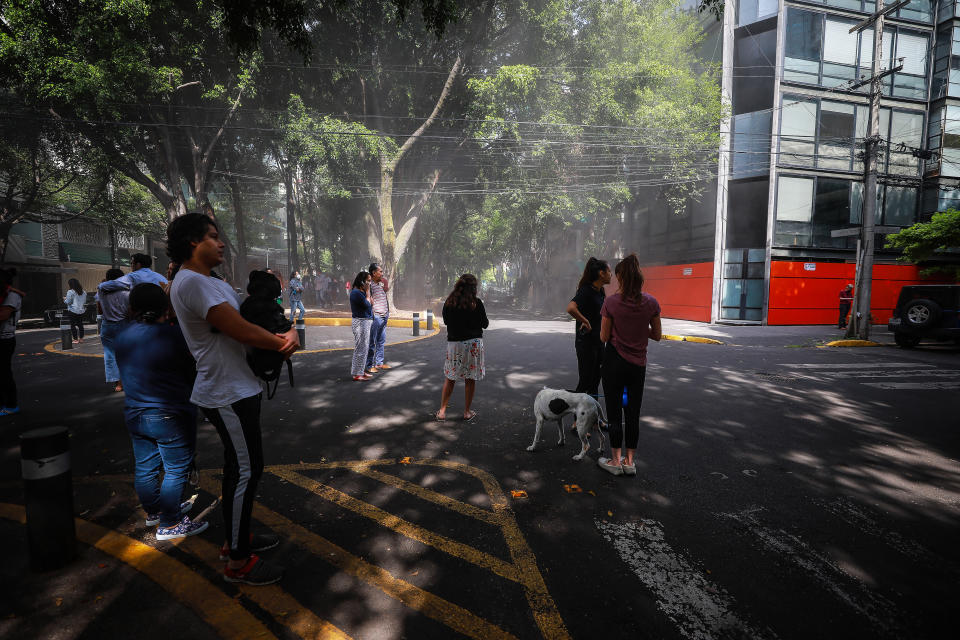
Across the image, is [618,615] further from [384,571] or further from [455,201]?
[455,201]

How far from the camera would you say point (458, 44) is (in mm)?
19422

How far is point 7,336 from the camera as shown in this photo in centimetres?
539

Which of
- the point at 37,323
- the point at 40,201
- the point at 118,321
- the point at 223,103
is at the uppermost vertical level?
the point at 223,103

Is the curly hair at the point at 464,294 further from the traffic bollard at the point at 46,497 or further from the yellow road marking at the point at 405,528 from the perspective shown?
the traffic bollard at the point at 46,497

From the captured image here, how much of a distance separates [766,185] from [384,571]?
2433 centimetres

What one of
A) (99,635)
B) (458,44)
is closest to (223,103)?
(458,44)

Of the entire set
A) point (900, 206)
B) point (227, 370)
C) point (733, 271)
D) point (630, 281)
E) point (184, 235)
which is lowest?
point (227, 370)

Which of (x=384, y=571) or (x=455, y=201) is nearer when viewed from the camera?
(x=384, y=571)

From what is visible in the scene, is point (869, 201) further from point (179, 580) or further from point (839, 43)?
point (179, 580)

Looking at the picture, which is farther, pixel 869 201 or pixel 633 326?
pixel 869 201

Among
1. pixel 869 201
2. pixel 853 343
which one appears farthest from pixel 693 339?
pixel 869 201

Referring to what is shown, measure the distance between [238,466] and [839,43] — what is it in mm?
27793

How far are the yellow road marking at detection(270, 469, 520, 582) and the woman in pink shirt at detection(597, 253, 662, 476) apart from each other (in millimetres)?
1725

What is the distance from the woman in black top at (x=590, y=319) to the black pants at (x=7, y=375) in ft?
22.4
